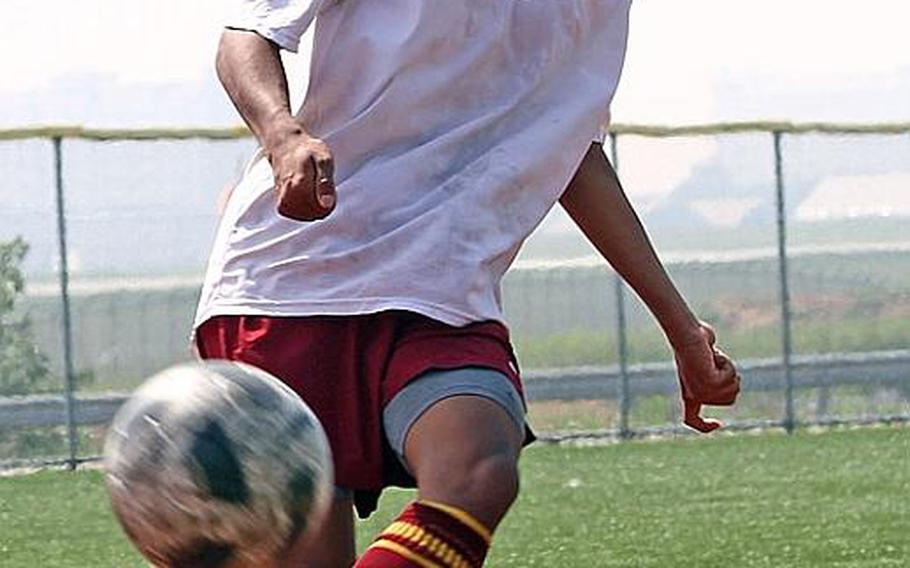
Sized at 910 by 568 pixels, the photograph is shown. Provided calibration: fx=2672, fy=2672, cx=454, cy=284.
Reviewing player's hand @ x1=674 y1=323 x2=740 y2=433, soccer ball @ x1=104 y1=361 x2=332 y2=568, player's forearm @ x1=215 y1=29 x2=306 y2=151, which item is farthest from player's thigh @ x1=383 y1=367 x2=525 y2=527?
player's hand @ x1=674 y1=323 x2=740 y2=433

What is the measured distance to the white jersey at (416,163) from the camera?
4.12 meters

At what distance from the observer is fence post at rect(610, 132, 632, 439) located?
16.0 m

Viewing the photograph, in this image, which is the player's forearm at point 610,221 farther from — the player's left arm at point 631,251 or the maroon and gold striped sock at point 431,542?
the maroon and gold striped sock at point 431,542

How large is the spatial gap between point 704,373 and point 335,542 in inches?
32.0

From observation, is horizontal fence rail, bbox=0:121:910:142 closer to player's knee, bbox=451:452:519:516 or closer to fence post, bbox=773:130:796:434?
fence post, bbox=773:130:796:434

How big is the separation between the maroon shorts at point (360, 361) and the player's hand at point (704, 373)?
1.93 feet

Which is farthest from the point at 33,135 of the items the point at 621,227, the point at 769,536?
the point at 621,227

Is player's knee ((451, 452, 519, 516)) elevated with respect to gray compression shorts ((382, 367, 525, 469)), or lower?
lower

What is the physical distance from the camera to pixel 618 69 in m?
4.41

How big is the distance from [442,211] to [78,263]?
1119 centimetres

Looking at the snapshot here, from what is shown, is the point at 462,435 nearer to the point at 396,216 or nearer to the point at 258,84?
the point at 396,216

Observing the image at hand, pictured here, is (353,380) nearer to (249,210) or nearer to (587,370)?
(249,210)

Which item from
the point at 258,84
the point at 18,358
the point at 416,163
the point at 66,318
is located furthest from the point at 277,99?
the point at 18,358

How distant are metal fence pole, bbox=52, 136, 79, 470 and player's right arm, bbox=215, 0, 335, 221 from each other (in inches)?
428
